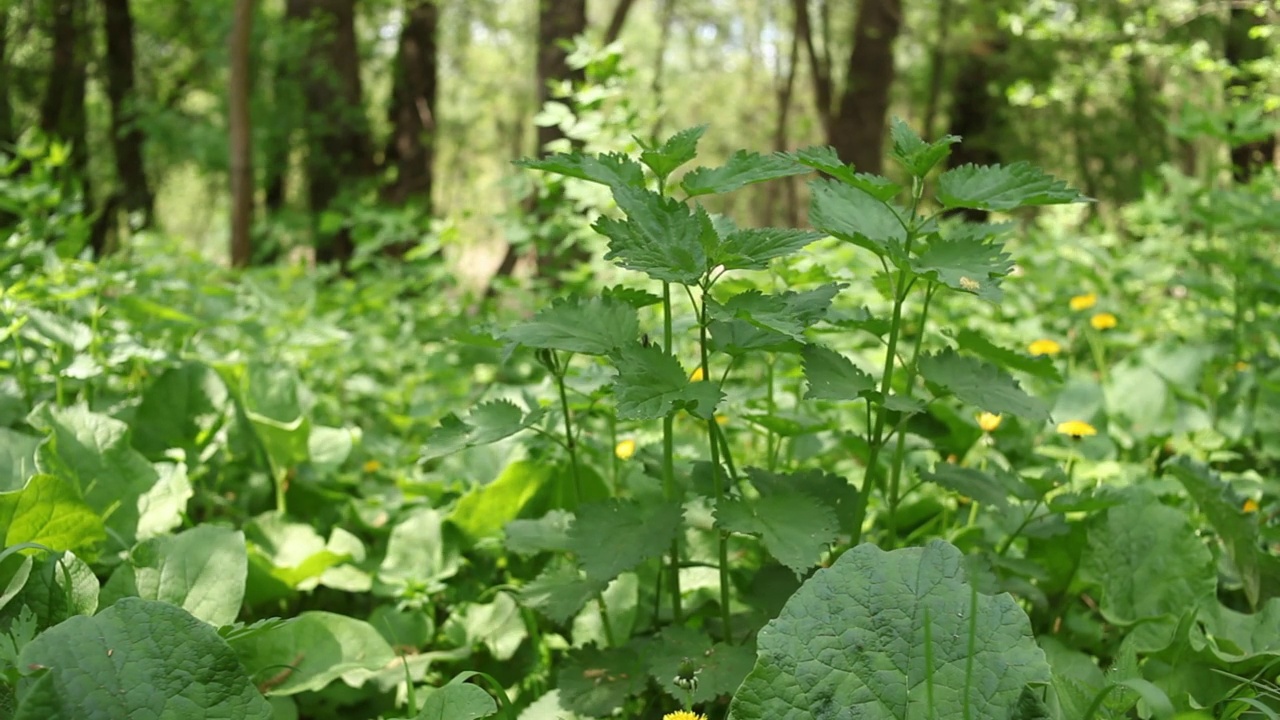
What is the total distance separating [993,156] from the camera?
41.8 feet

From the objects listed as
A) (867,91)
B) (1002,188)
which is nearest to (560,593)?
(1002,188)

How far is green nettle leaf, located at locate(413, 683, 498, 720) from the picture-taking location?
1.15 meters

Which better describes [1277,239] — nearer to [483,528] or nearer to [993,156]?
[483,528]

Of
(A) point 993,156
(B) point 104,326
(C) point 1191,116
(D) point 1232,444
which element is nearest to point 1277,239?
(C) point 1191,116

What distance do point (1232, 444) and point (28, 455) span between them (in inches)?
106

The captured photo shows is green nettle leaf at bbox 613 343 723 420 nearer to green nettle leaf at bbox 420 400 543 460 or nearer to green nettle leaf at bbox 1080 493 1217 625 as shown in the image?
green nettle leaf at bbox 420 400 543 460

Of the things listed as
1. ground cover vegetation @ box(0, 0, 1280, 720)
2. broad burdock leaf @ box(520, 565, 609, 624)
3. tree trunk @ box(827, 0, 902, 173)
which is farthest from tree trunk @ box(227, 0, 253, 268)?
tree trunk @ box(827, 0, 902, 173)

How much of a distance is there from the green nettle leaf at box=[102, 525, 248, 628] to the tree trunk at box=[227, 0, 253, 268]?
4035 mm

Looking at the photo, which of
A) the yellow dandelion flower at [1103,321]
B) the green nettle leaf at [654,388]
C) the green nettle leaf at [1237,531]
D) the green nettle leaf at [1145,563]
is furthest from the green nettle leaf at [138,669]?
the yellow dandelion flower at [1103,321]

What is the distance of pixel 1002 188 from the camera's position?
1.28m

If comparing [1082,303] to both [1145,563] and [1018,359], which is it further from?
[1018,359]

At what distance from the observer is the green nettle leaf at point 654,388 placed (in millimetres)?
1178

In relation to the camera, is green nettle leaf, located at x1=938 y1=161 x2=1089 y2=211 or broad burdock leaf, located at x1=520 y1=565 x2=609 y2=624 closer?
green nettle leaf, located at x1=938 y1=161 x2=1089 y2=211

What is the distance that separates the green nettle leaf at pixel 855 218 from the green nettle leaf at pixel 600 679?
705mm
